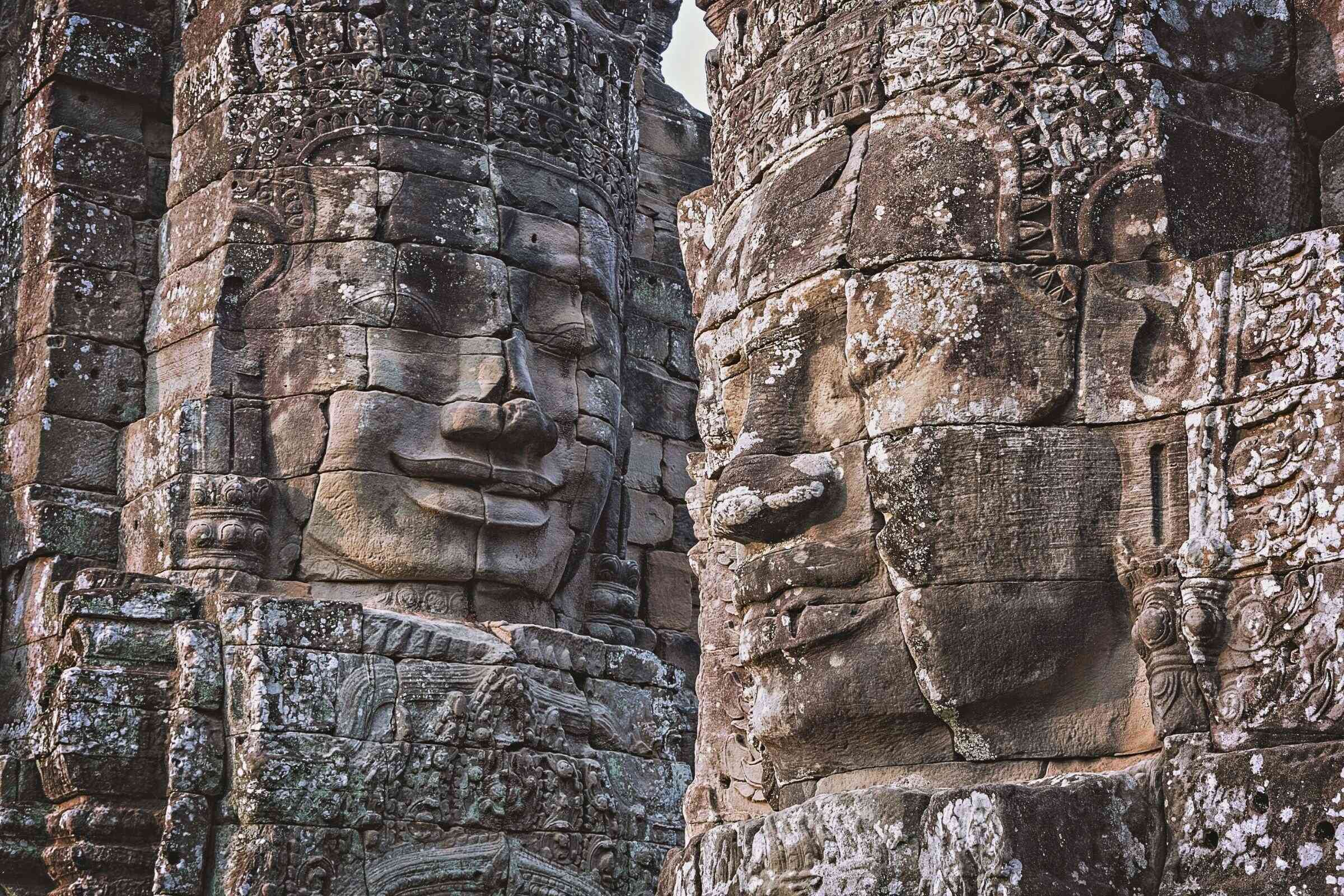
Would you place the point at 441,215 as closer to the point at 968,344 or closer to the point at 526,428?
the point at 526,428

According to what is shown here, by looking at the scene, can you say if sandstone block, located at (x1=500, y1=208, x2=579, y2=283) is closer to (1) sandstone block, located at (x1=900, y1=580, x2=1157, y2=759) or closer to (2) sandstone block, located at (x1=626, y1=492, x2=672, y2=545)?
(2) sandstone block, located at (x1=626, y1=492, x2=672, y2=545)

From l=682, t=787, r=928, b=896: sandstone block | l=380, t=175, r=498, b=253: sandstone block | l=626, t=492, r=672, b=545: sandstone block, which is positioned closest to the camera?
l=682, t=787, r=928, b=896: sandstone block

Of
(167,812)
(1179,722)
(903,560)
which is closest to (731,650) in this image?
(903,560)

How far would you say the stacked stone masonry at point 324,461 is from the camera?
8508 millimetres

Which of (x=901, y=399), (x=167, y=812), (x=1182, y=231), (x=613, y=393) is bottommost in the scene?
(x=167, y=812)

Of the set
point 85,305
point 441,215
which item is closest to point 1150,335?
point 441,215

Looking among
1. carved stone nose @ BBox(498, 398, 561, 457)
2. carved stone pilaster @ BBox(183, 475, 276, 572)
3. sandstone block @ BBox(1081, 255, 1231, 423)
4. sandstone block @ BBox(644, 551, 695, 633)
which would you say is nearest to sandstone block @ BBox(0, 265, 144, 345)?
carved stone pilaster @ BBox(183, 475, 276, 572)

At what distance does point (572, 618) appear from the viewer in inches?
398

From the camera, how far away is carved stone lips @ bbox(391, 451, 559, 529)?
9.20 metres

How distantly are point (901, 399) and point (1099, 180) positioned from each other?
716mm

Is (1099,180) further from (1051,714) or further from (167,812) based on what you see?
(167,812)

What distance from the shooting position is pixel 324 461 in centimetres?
918

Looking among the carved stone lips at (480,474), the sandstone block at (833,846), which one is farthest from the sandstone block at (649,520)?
the sandstone block at (833,846)

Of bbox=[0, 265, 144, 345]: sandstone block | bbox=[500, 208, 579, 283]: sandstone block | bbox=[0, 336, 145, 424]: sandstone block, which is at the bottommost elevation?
bbox=[0, 336, 145, 424]: sandstone block
